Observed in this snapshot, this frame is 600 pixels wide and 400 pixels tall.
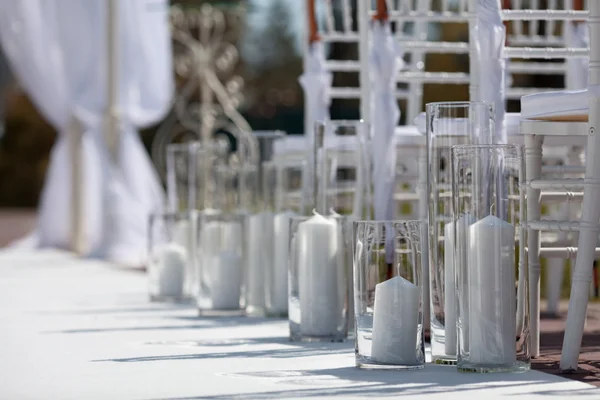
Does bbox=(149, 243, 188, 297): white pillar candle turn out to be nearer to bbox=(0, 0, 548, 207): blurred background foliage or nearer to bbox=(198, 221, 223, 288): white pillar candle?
bbox=(198, 221, 223, 288): white pillar candle

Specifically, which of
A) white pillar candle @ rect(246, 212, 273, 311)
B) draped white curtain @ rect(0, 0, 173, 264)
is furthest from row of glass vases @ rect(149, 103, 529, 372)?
draped white curtain @ rect(0, 0, 173, 264)

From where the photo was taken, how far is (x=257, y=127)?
40.6ft

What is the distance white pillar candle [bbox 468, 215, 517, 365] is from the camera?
162 cm

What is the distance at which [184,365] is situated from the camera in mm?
1798

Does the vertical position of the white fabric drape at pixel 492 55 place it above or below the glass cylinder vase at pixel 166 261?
above

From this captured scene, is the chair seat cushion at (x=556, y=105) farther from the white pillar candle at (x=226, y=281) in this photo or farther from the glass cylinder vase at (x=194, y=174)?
the glass cylinder vase at (x=194, y=174)

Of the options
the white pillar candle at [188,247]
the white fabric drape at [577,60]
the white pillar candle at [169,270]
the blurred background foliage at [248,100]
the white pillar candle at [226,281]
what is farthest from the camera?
the blurred background foliage at [248,100]

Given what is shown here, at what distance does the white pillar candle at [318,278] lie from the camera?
206 cm

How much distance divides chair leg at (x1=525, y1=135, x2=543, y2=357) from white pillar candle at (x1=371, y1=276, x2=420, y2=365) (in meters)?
0.30

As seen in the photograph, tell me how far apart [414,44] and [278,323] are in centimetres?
75

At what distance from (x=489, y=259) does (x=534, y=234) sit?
0.33m

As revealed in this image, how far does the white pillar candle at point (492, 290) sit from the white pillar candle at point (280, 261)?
0.84 m

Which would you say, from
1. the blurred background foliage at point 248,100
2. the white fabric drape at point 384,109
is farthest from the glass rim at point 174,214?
the blurred background foliage at point 248,100

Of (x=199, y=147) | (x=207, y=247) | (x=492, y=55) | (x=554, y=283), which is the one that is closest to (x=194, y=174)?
(x=199, y=147)
